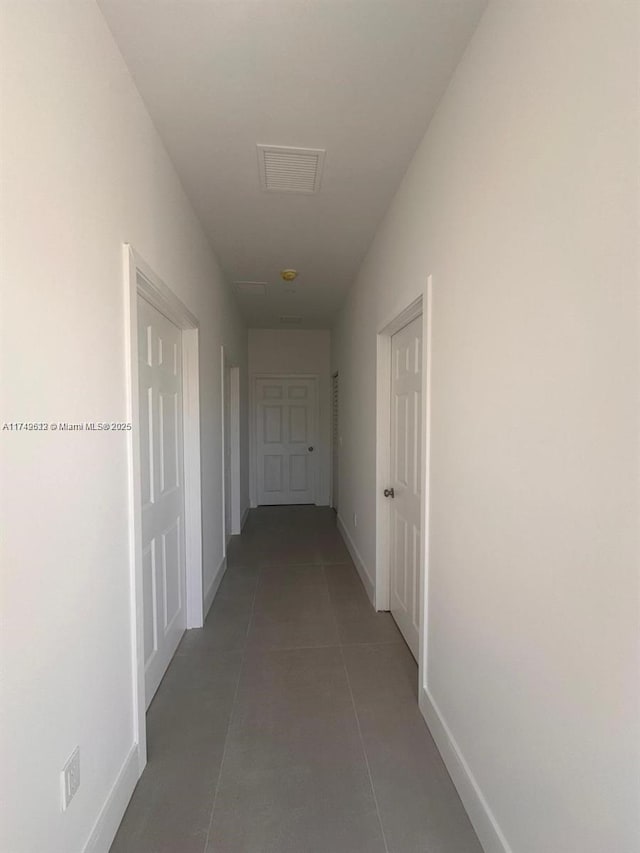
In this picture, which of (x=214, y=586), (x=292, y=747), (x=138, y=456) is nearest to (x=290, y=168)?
(x=138, y=456)

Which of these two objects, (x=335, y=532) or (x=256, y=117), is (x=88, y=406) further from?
(x=335, y=532)

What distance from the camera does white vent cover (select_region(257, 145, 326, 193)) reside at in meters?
1.84

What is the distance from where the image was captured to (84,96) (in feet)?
3.68

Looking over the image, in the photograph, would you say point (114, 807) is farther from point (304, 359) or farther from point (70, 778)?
point (304, 359)

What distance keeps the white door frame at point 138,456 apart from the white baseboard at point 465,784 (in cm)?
119

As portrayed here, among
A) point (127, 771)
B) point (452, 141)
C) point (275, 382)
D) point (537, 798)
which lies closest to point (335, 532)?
point (275, 382)

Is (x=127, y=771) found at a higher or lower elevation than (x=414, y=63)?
lower

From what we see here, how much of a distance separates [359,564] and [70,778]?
100 inches

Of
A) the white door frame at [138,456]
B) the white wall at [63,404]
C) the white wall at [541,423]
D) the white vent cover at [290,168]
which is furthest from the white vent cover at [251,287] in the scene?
the white wall at [541,423]

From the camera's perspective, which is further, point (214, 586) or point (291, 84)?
point (214, 586)

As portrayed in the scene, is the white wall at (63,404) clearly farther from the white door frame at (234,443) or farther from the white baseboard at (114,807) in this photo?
the white door frame at (234,443)

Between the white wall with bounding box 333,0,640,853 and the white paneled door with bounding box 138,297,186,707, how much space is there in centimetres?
134

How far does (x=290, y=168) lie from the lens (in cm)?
197

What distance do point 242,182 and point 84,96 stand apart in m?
1.06
